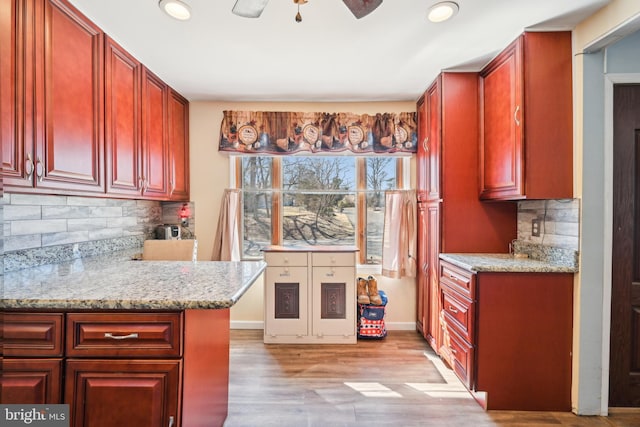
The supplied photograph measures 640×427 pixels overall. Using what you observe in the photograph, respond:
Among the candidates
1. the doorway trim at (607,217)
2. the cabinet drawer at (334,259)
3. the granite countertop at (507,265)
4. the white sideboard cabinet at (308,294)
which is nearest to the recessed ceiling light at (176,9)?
the white sideboard cabinet at (308,294)

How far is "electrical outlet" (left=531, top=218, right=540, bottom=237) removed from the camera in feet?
7.43

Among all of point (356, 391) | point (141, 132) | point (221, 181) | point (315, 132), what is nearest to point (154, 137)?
point (141, 132)

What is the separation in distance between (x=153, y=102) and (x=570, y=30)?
3141 millimetres

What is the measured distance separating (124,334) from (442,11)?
230 centimetres

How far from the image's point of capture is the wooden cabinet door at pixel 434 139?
2662mm

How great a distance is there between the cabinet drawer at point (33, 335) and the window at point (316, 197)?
89.5 inches

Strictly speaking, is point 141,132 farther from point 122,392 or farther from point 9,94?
point 122,392

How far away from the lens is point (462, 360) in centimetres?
217

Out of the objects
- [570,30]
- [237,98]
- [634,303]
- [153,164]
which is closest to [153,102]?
[153,164]

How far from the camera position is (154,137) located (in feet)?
8.66

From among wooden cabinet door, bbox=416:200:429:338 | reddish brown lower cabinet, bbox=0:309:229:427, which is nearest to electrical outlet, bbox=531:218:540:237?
wooden cabinet door, bbox=416:200:429:338

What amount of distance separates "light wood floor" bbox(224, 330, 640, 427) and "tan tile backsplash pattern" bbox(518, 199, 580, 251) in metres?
1.11

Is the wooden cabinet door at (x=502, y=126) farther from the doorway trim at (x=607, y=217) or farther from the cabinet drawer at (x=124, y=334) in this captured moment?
the cabinet drawer at (x=124, y=334)

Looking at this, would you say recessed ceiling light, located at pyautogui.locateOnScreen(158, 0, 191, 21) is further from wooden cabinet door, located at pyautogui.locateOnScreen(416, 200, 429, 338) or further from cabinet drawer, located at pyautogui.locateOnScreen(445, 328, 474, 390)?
cabinet drawer, located at pyautogui.locateOnScreen(445, 328, 474, 390)
